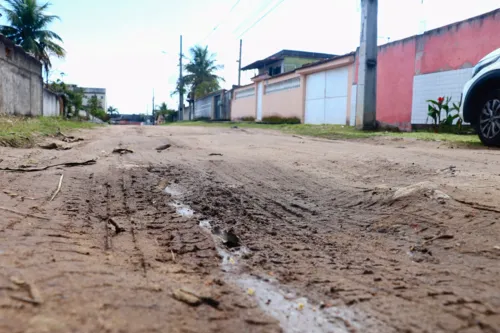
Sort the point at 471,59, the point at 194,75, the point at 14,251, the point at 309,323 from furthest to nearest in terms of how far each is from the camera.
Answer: the point at 194,75 < the point at 471,59 < the point at 14,251 < the point at 309,323

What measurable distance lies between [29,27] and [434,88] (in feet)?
88.5

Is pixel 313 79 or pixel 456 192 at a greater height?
pixel 313 79

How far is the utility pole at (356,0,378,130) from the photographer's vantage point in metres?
13.0

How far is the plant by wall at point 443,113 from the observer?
37.4ft

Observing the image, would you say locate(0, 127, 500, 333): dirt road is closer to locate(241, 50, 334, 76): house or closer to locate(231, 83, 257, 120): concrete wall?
locate(231, 83, 257, 120): concrete wall

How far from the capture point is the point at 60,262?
2162 mm

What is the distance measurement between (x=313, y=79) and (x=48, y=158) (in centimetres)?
1560

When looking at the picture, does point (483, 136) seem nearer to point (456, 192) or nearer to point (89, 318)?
point (456, 192)

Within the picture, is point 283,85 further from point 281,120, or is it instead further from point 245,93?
point 245,93

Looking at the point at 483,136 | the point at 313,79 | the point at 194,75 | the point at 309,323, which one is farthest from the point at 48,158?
the point at 194,75

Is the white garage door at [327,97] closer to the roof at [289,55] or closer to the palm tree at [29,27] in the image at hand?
the roof at [289,55]

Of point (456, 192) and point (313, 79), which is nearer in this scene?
point (456, 192)

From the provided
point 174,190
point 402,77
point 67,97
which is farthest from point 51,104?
point 174,190

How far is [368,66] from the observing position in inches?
515
